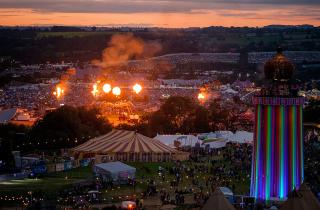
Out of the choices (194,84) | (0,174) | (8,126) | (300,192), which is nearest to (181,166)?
(0,174)

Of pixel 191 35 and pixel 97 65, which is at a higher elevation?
pixel 191 35

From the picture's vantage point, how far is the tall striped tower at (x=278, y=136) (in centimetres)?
2031

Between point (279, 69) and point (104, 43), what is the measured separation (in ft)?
421

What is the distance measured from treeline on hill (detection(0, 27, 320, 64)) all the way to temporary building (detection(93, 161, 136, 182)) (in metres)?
102

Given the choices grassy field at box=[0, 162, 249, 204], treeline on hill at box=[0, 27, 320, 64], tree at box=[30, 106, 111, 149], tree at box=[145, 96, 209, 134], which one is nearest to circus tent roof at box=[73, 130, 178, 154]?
grassy field at box=[0, 162, 249, 204]

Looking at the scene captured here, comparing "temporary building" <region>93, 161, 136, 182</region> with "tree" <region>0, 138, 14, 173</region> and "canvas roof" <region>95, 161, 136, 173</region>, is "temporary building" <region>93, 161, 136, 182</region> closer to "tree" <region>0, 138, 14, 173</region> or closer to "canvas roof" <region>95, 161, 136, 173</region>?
"canvas roof" <region>95, 161, 136, 173</region>

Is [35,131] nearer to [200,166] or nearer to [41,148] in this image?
[41,148]

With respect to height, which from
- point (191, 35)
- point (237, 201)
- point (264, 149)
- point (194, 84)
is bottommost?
point (237, 201)

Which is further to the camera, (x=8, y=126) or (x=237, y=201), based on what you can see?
(x=8, y=126)

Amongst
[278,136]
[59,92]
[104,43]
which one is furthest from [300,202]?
[104,43]

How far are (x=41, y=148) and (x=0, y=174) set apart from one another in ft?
25.6

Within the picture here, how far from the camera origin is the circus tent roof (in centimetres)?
3073

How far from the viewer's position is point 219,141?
119 ft

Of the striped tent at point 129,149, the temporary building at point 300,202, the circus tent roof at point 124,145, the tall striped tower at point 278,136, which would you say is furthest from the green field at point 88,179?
the temporary building at point 300,202
